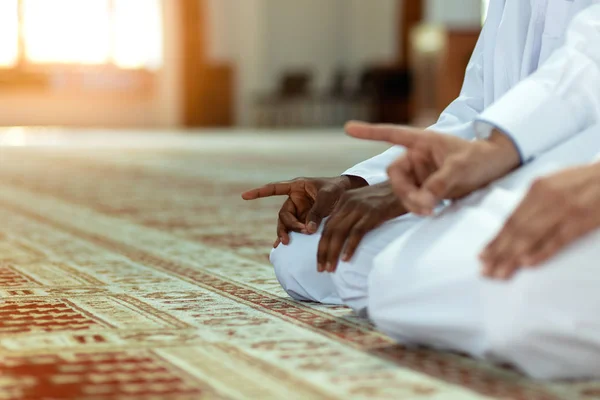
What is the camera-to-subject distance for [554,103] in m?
1.65

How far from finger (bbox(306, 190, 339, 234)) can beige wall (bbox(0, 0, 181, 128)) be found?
14.1 m

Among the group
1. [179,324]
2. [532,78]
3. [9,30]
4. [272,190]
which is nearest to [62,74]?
[9,30]

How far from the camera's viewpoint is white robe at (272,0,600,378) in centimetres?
140

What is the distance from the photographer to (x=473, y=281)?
145cm

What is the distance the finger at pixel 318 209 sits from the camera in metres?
2.01

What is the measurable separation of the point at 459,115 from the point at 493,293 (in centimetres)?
69

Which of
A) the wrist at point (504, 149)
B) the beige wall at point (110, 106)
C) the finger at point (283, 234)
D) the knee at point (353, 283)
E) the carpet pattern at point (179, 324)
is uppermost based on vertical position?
the wrist at point (504, 149)

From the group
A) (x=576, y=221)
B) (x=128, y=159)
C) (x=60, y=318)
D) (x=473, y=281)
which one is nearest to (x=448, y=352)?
(x=473, y=281)

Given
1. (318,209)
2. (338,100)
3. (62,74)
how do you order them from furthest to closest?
1. (338,100)
2. (62,74)
3. (318,209)

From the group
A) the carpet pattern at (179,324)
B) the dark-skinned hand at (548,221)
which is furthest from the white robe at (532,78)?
the carpet pattern at (179,324)

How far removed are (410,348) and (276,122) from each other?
1463 centimetres

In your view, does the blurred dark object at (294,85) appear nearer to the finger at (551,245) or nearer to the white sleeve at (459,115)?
the white sleeve at (459,115)

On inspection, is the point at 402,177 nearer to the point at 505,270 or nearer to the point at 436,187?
the point at 436,187

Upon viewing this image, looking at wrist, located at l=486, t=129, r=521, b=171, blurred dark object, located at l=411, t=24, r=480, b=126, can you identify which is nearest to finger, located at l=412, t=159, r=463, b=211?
wrist, located at l=486, t=129, r=521, b=171
